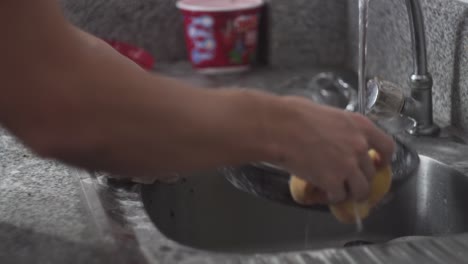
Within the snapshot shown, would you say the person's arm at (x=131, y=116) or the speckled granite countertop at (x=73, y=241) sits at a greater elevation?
the person's arm at (x=131, y=116)

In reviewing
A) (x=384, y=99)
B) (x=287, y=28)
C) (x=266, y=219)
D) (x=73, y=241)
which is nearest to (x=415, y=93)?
(x=384, y=99)

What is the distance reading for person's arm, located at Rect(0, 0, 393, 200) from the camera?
0.62 meters

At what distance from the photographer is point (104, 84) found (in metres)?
0.64

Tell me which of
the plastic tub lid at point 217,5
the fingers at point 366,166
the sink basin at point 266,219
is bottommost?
the sink basin at point 266,219

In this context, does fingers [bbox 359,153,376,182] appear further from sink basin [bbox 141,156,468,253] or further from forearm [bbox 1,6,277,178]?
sink basin [bbox 141,156,468,253]

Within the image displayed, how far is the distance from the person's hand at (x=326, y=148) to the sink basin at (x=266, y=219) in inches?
16.3

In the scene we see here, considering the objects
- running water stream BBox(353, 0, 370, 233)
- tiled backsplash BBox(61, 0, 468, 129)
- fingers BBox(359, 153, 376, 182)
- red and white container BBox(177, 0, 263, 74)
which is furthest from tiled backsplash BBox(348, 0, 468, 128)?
fingers BBox(359, 153, 376, 182)

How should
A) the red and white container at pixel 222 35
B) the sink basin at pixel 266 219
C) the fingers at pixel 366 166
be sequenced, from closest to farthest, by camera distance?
1. the fingers at pixel 366 166
2. the sink basin at pixel 266 219
3. the red and white container at pixel 222 35

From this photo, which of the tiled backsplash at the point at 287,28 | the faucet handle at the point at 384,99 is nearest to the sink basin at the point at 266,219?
the faucet handle at the point at 384,99

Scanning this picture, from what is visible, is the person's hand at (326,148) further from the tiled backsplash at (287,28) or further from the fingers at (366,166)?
the tiled backsplash at (287,28)

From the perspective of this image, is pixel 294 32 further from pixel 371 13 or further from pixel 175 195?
pixel 175 195

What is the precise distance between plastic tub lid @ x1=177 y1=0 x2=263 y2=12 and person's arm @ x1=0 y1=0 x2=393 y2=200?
2.87ft

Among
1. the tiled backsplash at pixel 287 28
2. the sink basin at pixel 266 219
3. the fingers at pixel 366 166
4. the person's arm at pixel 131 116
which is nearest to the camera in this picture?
the person's arm at pixel 131 116

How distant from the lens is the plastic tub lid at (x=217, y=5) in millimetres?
1576
